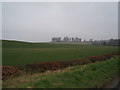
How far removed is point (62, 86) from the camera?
19.8 feet

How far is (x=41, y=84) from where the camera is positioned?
20.3 ft

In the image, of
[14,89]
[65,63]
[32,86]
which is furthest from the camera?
[65,63]

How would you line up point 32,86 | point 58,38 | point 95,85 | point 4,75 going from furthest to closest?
point 58,38 → point 4,75 → point 95,85 → point 32,86

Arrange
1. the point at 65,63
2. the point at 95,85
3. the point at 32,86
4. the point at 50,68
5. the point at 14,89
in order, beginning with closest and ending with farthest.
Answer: the point at 14,89
the point at 32,86
the point at 95,85
the point at 50,68
the point at 65,63

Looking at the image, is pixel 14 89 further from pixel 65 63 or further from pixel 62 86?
pixel 65 63

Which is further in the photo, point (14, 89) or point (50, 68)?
point (50, 68)

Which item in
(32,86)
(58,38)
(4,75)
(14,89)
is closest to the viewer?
(14,89)

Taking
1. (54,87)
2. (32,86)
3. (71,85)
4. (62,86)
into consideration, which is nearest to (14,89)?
(32,86)

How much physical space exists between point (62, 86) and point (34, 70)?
20.1 feet

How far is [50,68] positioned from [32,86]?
705cm

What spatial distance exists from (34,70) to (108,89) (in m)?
7.25

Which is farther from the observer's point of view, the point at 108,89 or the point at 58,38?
the point at 58,38

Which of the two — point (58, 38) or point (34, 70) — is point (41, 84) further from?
point (58, 38)

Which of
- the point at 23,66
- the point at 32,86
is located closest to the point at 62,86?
the point at 32,86
